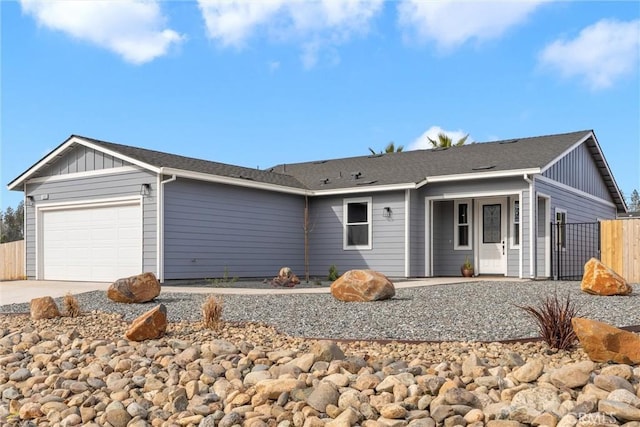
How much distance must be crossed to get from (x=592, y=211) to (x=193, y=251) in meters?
12.6

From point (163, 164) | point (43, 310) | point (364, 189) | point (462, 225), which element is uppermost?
point (163, 164)

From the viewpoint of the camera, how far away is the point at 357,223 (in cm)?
1545

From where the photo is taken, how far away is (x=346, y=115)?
16578 mm

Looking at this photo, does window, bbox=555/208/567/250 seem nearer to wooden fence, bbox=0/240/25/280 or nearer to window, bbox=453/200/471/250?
window, bbox=453/200/471/250

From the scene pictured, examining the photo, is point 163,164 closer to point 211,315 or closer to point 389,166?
point 389,166

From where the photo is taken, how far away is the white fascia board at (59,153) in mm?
12617

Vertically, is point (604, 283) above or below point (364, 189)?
below

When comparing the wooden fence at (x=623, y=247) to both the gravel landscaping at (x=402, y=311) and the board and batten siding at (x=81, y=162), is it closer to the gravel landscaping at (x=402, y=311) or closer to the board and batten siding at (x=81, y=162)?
the gravel landscaping at (x=402, y=311)

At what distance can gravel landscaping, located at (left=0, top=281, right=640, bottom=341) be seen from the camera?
5.68m

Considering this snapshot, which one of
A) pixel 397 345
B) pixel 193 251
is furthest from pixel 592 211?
pixel 397 345

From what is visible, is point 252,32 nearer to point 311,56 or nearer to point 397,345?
point 311,56

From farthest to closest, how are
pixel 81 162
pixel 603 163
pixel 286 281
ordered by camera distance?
pixel 603 163, pixel 81 162, pixel 286 281

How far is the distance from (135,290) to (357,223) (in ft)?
26.0

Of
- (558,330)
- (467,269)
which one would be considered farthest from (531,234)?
(558,330)
